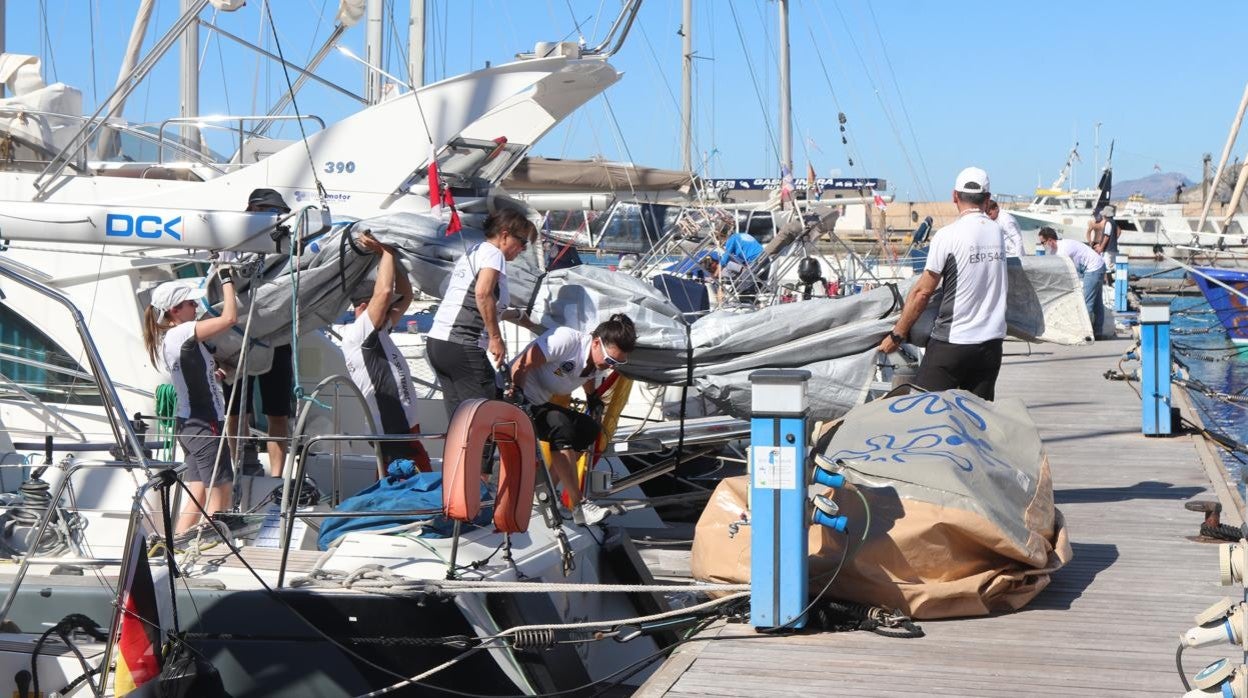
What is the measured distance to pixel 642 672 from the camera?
6.61 m

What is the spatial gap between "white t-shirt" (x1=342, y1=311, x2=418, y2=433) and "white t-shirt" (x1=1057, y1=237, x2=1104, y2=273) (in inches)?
411

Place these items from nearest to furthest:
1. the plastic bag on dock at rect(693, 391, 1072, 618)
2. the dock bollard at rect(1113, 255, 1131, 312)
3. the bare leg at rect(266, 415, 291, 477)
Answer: the plastic bag on dock at rect(693, 391, 1072, 618)
the bare leg at rect(266, 415, 291, 477)
the dock bollard at rect(1113, 255, 1131, 312)

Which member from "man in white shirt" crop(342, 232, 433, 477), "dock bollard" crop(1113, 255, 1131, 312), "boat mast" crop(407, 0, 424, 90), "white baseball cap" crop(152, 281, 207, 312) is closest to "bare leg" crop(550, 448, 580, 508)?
"man in white shirt" crop(342, 232, 433, 477)

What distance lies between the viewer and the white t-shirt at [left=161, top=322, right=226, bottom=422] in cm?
667

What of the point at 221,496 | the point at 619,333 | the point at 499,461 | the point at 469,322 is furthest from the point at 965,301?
the point at 221,496

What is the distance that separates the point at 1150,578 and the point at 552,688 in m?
2.68

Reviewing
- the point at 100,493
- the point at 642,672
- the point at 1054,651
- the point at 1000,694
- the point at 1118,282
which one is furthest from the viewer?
the point at 1118,282

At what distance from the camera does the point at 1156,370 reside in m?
9.75

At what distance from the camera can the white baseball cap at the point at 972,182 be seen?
23.0ft

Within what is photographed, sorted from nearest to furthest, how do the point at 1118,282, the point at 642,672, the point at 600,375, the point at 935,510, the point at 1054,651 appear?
the point at 1054,651 → the point at 935,510 → the point at 642,672 → the point at 600,375 → the point at 1118,282

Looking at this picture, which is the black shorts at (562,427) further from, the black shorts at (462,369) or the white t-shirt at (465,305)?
the white t-shirt at (465,305)

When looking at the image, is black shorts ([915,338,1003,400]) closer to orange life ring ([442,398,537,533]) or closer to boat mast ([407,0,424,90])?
orange life ring ([442,398,537,533])

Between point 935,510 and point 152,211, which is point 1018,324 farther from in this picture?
point 152,211

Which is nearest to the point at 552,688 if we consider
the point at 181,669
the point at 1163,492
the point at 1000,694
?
the point at 181,669
